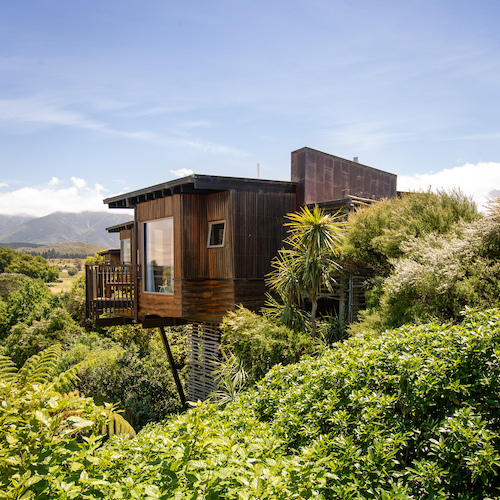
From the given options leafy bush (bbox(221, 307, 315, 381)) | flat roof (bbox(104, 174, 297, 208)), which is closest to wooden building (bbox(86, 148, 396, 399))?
flat roof (bbox(104, 174, 297, 208))

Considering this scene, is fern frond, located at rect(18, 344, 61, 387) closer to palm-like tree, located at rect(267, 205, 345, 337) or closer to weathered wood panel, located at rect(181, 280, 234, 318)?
weathered wood panel, located at rect(181, 280, 234, 318)

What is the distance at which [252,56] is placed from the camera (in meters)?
9.74

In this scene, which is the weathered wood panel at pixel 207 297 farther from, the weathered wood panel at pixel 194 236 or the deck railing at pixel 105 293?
the deck railing at pixel 105 293

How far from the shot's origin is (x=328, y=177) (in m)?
13.1

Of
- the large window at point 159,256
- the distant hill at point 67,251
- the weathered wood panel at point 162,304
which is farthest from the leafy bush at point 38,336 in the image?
the distant hill at point 67,251

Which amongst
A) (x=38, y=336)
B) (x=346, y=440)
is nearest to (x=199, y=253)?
(x=346, y=440)

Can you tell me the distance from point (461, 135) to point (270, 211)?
5.57 m

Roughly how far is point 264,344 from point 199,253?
3.60 metres

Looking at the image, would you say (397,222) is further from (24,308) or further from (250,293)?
(24,308)

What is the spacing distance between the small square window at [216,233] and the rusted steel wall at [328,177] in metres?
2.97

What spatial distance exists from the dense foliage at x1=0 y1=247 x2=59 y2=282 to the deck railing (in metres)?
60.0

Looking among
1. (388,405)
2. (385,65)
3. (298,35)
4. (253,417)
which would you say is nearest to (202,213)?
(298,35)

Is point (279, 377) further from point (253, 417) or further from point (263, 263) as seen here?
point (263, 263)

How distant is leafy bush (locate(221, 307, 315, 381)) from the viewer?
7141 mm
